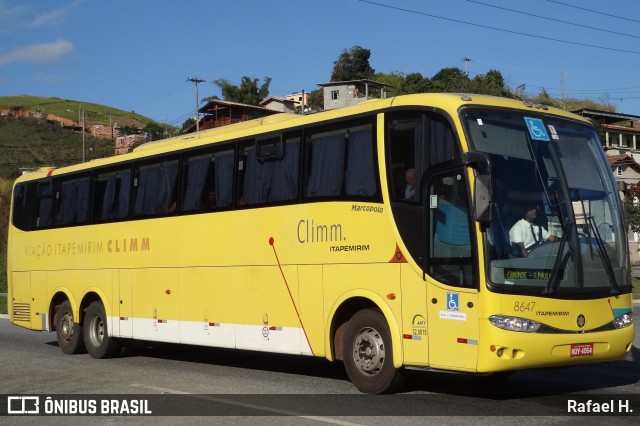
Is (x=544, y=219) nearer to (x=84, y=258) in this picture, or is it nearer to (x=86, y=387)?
(x=86, y=387)

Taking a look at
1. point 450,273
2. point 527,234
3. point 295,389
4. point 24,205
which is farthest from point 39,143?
point 527,234

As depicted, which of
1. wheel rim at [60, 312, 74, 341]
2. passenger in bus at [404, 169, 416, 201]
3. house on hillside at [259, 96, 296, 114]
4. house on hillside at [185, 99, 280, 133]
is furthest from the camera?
Result: house on hillside at [259, 96, 296, 114]

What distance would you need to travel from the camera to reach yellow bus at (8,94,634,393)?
32.3 feet

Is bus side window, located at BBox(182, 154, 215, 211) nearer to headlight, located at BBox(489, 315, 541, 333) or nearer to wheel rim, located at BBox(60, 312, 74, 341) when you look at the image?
wheel rim, located at BBox(60, 312, 74, 341)

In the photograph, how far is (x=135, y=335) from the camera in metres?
16.6

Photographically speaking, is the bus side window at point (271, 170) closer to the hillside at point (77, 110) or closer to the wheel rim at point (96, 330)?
the wheel rim at point (96, 330)

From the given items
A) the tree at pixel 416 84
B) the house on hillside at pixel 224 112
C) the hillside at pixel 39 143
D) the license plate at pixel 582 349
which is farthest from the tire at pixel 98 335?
the hillside at pixel 39 143

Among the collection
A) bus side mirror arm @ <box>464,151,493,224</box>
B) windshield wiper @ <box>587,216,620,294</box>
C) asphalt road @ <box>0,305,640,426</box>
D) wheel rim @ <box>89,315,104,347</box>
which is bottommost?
asphalt road @ <box>0,305,640,426</box>

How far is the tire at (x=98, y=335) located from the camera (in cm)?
1730

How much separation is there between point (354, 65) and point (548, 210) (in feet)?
338

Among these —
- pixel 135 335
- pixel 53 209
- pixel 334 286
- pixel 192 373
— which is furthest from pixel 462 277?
pixel 53 209

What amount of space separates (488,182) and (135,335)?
9.11 meters

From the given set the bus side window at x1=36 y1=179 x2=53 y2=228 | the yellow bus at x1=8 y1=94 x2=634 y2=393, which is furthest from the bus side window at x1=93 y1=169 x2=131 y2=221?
the bus side window at x1=36 y1=179 x2=53 y2=228

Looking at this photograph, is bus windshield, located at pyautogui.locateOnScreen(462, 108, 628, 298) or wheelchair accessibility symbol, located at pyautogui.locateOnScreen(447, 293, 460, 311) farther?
wheelchair accessibility symbol, located at pyautogui.locateOnScreen(447, 293, 460, 311)
